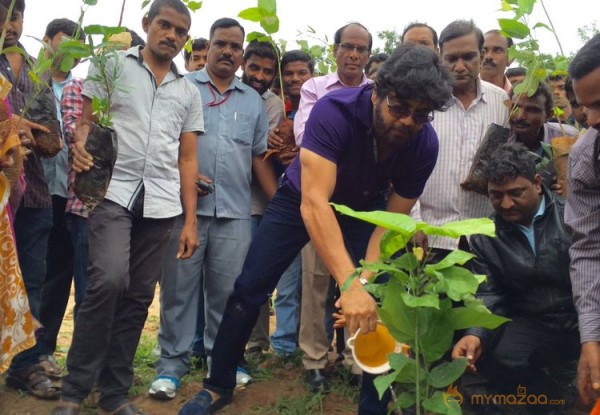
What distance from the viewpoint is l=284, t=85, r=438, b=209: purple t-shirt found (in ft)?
10.2

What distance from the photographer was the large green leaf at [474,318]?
88.7 inches

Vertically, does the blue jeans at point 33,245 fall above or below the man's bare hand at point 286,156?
below

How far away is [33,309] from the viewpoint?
3695mm

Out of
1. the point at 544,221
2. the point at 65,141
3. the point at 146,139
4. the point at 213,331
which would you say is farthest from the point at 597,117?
the point at 65,141

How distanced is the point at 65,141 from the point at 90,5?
1044mm

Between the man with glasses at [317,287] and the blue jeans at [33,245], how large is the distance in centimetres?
137

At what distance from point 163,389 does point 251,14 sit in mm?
2150

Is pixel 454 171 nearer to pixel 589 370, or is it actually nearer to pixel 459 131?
pixel 459 131

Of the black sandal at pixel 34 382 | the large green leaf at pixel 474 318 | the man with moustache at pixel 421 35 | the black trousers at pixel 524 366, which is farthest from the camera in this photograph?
the man with moustache at pixel 421 35

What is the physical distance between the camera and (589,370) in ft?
8.35

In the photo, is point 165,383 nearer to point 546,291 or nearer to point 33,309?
point 33,309

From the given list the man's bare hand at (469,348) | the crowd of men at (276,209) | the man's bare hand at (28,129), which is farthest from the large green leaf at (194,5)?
the man's bare hand at (469,348)

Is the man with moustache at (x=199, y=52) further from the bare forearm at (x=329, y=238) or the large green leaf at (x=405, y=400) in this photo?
the large green leaf at (x=405, y=400)

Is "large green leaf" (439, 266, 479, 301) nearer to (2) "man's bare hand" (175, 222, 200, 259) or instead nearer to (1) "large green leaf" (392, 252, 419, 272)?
(1) "large green leaf" (392, 252, 419, 272)
